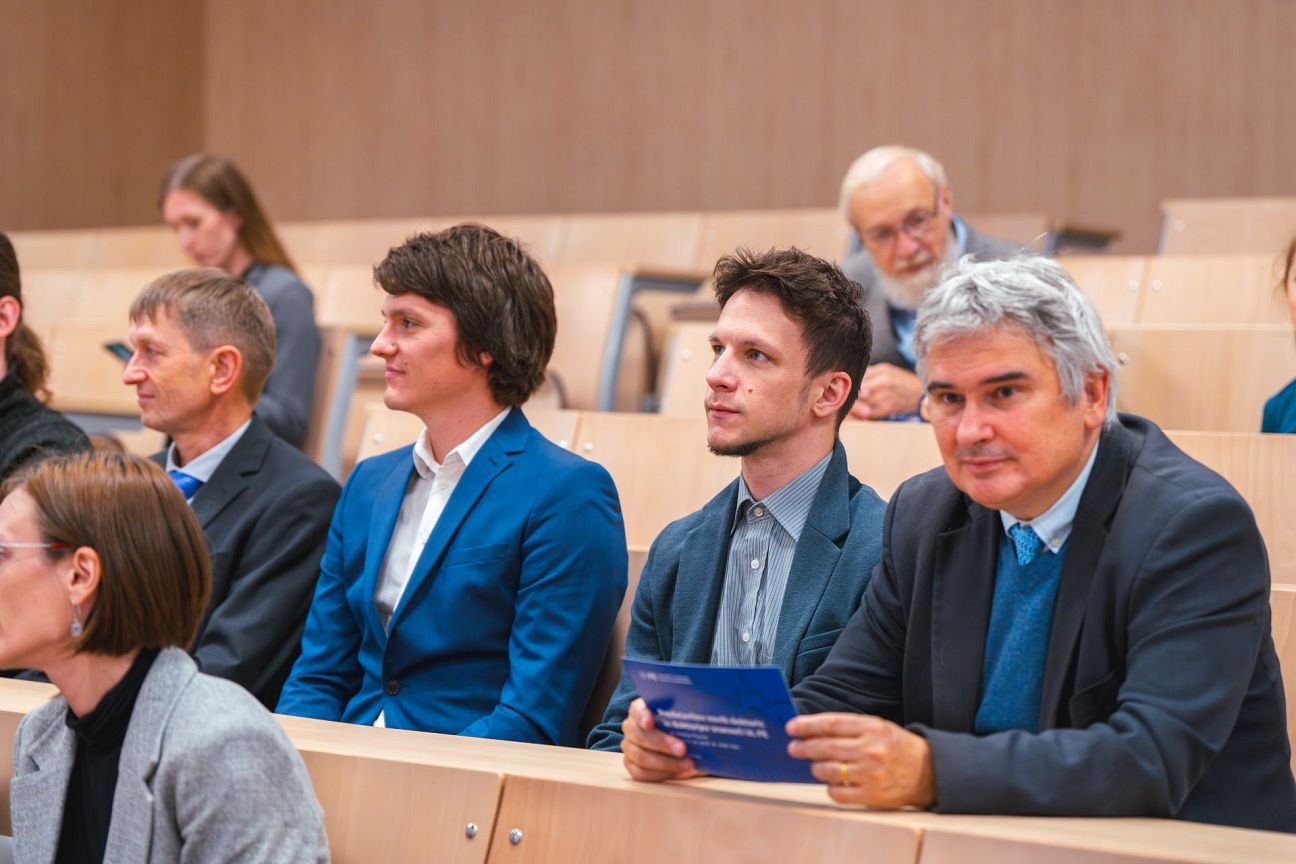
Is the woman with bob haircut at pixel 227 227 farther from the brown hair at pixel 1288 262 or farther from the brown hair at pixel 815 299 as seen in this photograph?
the brown hair at pixel 1288 262

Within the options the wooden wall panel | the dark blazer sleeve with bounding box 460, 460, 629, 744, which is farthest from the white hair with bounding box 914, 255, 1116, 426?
the wooden wall panel

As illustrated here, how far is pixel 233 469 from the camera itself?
2.18 metres

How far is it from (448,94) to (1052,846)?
17.3 ft

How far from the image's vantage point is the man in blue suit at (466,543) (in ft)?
6.09

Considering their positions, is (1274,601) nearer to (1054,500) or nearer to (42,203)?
(1054,500)

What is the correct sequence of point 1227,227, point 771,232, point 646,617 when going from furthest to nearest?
point 771,232 → point 1227,227 → point 646,617

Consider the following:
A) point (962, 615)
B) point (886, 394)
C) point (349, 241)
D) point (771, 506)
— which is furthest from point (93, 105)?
point (962, 615)

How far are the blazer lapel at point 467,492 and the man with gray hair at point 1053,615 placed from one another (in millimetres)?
604

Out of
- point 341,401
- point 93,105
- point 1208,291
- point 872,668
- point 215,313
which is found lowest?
point 872,668

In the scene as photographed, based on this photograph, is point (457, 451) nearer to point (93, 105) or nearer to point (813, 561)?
point (813, 561)

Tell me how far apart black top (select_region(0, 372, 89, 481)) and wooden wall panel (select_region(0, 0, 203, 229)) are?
406cm

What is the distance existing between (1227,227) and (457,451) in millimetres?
2601

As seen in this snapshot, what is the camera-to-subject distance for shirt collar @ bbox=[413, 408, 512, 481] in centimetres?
200

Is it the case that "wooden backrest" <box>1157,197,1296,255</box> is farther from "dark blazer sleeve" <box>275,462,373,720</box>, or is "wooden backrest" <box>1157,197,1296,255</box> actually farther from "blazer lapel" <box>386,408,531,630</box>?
"dark blazer sleeve" <box>275,462,373,720</box>
